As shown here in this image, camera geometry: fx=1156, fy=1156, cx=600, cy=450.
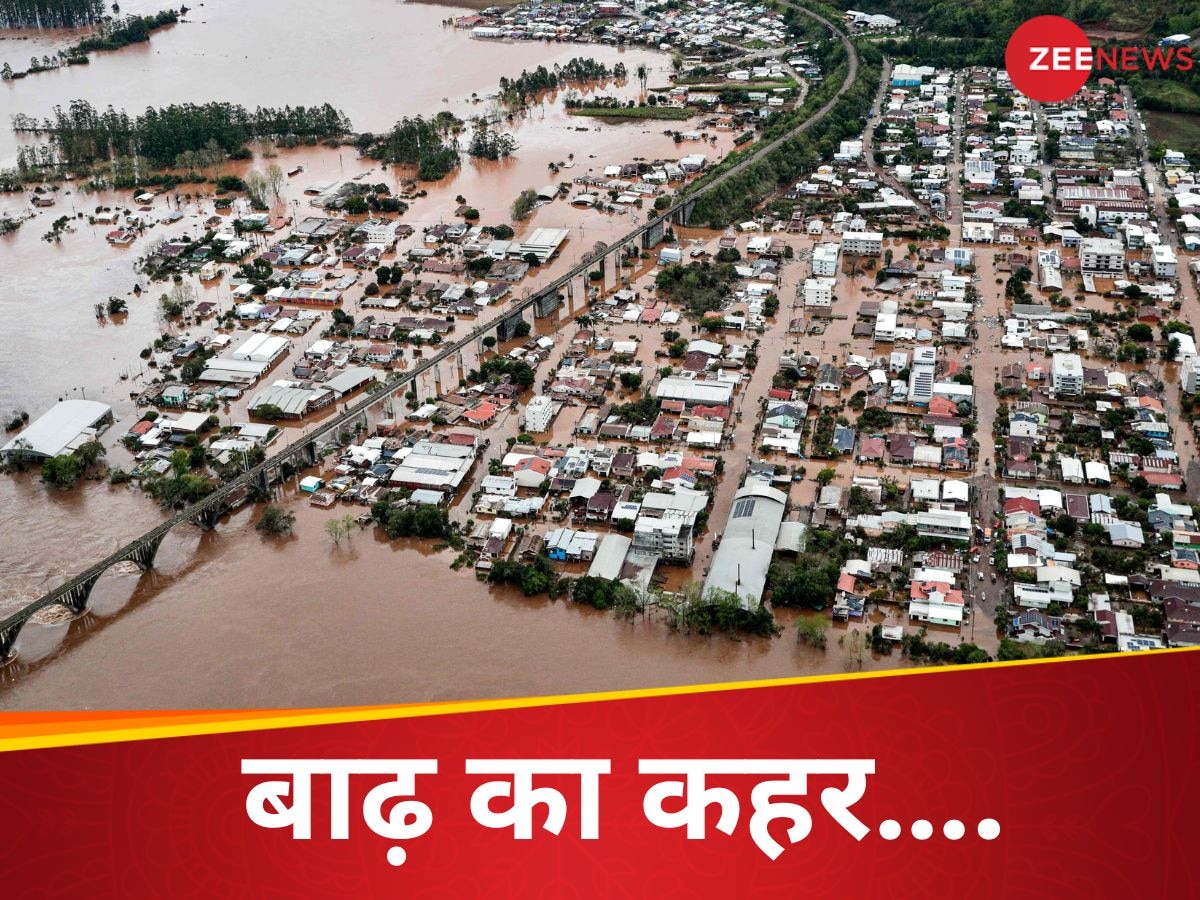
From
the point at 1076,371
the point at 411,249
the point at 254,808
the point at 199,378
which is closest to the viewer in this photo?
the point at 254,808

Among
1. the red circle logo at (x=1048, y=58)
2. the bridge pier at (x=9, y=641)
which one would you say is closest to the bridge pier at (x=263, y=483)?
the bridge pier at (x=9, y=641)

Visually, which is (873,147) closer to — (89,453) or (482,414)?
(482,414)

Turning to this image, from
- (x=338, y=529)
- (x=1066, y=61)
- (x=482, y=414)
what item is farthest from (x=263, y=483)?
(x=1066, y=61)

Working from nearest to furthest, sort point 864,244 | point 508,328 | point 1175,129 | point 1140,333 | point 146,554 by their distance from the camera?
1. point 146,554
2. point 1140,333
3. point 508,328
4. point 864,244
5. point 1175,129

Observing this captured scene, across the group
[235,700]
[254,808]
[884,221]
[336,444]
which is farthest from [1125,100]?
[254,808]

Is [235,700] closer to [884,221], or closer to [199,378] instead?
[199,378]

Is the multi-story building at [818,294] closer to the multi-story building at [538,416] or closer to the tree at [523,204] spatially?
the multi-story building at [538,416]
